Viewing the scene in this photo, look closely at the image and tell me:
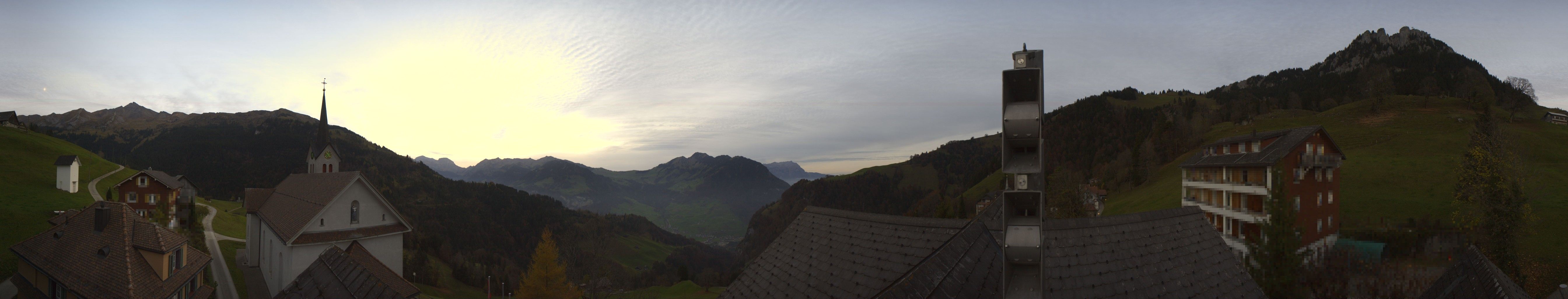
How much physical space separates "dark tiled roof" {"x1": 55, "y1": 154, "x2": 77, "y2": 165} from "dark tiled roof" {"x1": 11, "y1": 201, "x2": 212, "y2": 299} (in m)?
41.7

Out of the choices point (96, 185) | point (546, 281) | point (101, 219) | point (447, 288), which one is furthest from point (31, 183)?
point (546, 281)

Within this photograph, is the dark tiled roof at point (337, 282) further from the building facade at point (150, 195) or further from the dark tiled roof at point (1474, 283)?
the building facade at point (150, 195)

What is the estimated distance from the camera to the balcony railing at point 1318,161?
112 ft

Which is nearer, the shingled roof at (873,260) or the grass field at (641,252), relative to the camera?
the shingled roof at (873,260)

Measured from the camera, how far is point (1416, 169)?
50875 millimetres

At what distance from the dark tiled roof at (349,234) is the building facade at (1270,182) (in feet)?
173

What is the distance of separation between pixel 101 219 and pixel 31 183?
4517 cm

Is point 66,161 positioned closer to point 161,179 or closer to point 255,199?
point 161,179

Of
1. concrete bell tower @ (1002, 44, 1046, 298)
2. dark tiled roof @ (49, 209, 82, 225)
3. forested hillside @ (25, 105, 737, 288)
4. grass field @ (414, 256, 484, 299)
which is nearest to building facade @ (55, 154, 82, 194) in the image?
dark tiled roof @ (49, 209, 82, 225)

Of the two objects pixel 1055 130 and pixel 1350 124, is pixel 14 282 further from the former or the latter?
pixel 1055 130

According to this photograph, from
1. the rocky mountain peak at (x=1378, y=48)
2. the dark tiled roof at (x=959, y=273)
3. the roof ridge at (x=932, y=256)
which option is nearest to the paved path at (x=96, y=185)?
the roof ridge at (x=932, y=256)

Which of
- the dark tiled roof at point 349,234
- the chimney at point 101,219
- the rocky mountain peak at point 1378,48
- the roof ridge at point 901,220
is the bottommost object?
the dark tiled roof at point 349,234

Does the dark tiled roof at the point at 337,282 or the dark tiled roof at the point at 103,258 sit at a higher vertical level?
the dark tiled roof at the point at 337,282

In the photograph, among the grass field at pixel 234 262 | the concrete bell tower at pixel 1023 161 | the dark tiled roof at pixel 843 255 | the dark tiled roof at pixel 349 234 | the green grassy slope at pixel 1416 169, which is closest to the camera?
the concrete bell tower at pixel 1023 161
